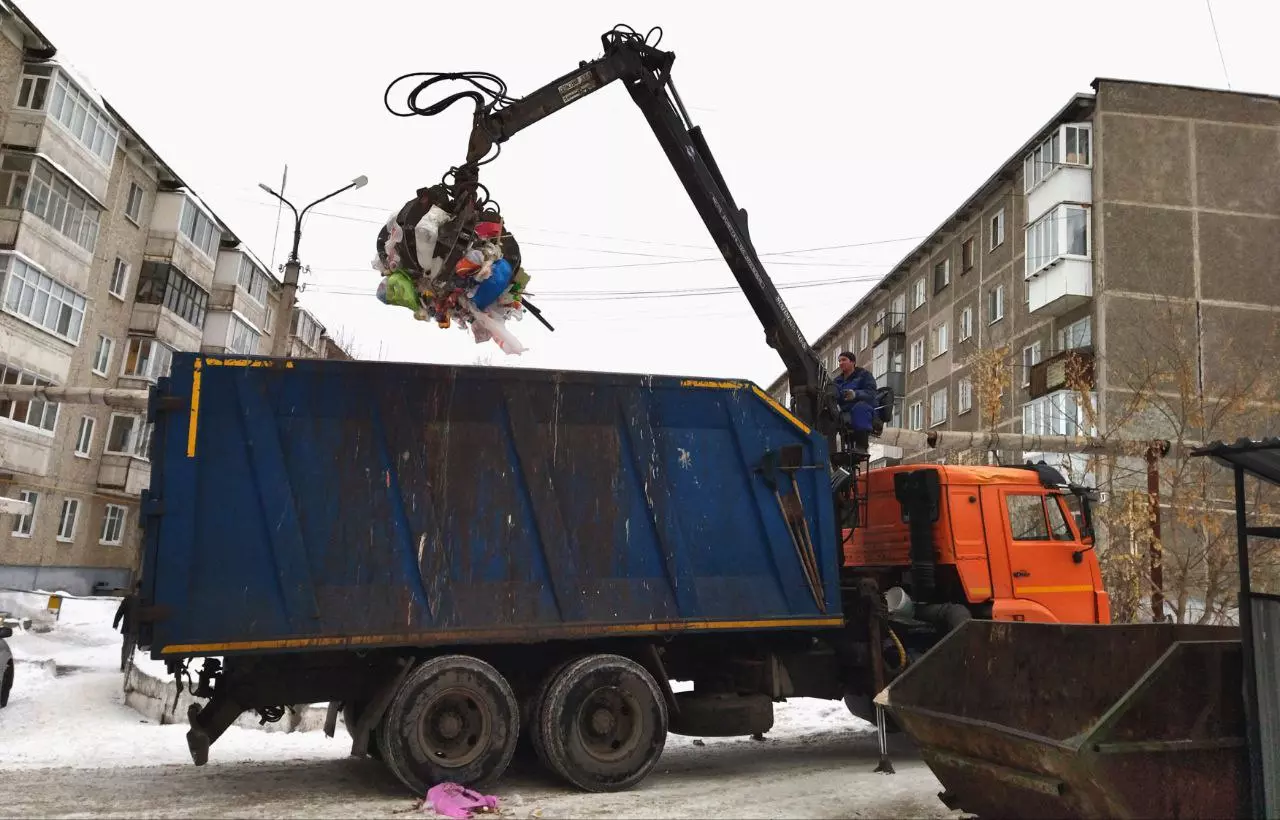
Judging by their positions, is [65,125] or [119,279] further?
[119,279]

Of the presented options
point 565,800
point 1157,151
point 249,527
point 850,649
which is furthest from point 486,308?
point 1157,151

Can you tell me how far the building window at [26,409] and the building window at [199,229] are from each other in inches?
354

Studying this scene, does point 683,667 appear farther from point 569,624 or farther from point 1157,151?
point 1157,151

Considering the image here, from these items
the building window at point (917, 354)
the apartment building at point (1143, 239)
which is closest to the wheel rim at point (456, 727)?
the apartment building at point (1143, 239)

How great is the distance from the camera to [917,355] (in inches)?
1447

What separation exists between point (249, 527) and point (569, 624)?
221 centimetres

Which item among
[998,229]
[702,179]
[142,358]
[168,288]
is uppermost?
[998,229]

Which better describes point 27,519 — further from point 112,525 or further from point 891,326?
point 891,326

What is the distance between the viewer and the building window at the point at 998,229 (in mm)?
29781

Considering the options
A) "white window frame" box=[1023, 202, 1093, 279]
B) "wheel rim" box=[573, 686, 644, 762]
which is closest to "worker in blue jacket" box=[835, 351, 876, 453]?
"wheel rim" box=[573, 686, 644, 762]

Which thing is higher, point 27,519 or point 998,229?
point 998,229

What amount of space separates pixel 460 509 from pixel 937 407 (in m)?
30.2

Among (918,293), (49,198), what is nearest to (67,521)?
(49,198)

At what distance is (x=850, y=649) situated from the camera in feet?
25.8
